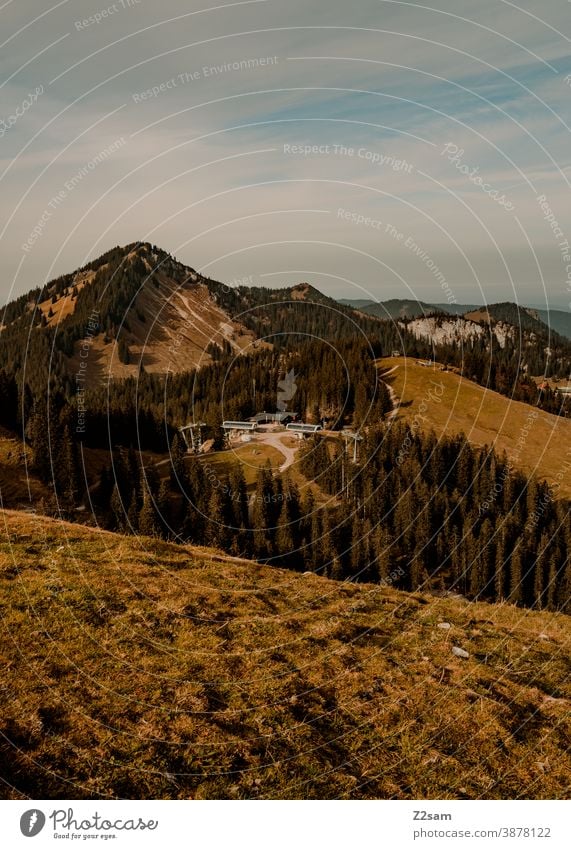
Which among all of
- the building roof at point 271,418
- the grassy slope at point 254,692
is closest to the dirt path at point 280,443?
the building roof at point 271,418

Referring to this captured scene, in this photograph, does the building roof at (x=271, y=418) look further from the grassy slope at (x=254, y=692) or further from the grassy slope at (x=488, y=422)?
the grassy slope at (x=254, y=692)

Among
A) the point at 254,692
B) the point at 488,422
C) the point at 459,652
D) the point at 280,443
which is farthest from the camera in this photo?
the point at 488,422

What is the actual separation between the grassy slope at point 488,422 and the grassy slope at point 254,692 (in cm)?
14445

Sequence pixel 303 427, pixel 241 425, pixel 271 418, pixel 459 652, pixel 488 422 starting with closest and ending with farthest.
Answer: pixel 459 652, pixel 303 427, pixel 241 425, pixel 488 422, pixel 271 418

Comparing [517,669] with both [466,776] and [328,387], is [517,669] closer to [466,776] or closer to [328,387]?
[466,776]

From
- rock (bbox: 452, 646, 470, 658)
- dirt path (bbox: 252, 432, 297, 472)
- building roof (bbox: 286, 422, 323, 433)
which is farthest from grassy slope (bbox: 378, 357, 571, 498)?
rock (bbox: 452, 646, 470, 658)

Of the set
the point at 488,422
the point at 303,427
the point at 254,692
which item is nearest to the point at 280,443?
A: the point at 303,427

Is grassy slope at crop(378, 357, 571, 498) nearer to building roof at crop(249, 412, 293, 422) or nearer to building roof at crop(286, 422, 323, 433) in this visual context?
building roof at crop(286, 422, 323, 433)

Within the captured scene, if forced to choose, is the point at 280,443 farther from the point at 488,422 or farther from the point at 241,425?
the point at 488,422

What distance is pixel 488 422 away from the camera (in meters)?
177

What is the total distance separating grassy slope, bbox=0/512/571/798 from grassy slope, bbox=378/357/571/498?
474ft

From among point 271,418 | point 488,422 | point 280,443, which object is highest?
point 271,418

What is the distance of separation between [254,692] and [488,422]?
178 m

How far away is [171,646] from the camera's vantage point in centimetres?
1560
